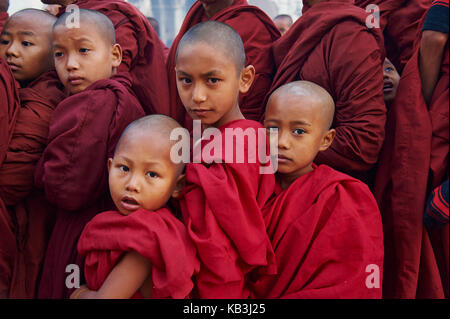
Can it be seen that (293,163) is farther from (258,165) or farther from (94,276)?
(94,276)

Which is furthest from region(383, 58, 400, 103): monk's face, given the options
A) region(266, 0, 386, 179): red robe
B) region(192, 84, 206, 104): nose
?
region(192, 84, 206, 104): nose

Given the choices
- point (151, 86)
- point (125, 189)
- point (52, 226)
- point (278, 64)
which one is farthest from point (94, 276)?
point (278, 64)

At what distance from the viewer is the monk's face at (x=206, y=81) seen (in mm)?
1353

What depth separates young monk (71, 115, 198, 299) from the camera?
3.79ft

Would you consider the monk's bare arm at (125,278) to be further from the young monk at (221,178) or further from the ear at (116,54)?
the ear at (116,54)

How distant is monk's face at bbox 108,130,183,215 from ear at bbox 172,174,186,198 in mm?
27

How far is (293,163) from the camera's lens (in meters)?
1.38

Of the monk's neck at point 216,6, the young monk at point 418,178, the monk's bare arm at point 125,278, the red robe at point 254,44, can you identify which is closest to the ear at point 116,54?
the red robe at point 254,44

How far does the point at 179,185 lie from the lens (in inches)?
53.3

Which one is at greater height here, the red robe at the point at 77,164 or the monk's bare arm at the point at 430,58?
the monk's bare arm at the point at 430,58

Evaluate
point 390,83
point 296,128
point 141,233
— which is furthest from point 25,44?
point 390,83

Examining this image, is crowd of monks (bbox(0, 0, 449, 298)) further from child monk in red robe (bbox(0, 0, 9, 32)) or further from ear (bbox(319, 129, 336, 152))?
child monk in red robe (bbox(0, 0, 9, 32))

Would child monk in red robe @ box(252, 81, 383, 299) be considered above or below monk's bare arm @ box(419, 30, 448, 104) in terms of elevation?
below

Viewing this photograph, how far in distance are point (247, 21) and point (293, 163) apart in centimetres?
94
